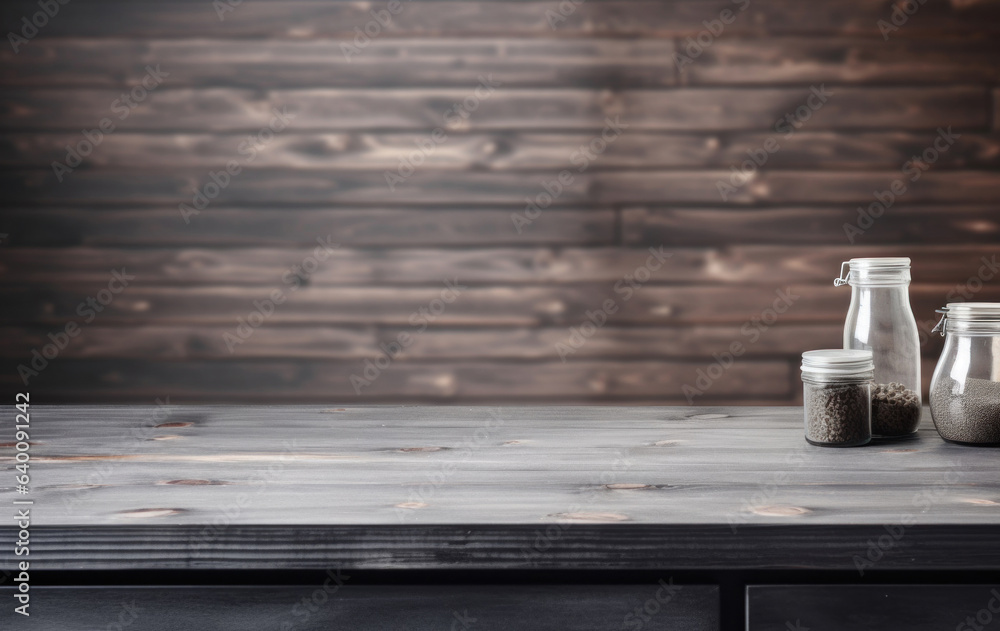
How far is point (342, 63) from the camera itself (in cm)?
234

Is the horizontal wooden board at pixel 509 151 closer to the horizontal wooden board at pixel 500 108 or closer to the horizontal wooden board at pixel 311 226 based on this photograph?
the horizontal wooden board at pixel 500 108

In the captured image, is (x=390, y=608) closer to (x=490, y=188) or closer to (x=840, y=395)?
(x=840, y=395)

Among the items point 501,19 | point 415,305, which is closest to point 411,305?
point 415,305

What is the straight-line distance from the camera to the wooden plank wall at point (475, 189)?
231 cm

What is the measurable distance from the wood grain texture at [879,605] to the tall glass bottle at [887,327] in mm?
318

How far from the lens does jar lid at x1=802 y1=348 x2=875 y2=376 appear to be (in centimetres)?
94

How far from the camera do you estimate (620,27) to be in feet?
7.56

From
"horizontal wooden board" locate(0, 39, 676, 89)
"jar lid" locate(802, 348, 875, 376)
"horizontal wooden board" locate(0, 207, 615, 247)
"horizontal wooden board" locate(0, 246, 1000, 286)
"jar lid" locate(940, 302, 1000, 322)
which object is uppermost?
"horizontal wooden board" locate(0, 39, 676, 89)

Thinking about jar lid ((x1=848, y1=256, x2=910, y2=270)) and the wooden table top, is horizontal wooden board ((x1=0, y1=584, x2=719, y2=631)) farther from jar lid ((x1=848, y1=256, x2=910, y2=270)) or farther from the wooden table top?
jar lid ((x1=848, y1=256, x2=910, y2=270))

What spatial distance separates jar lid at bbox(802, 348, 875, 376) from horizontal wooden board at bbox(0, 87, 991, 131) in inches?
59.4

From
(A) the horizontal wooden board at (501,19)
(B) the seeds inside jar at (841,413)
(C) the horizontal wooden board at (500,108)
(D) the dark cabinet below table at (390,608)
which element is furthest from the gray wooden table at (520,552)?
(A) the horizontal wooden board at (501,19)

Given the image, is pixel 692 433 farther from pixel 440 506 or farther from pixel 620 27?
pixel 620 27

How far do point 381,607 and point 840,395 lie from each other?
598mm

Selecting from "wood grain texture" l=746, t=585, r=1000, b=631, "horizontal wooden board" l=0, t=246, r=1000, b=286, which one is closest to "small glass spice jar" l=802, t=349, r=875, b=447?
"wood grain texture" l=746, t=585, r=1000, b=631
